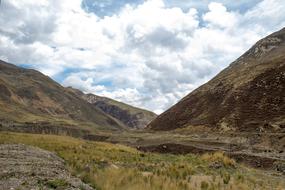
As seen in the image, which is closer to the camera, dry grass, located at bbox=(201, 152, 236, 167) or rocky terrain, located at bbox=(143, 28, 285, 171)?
dry grass, located at bbox=(201, 152, 236, 167)

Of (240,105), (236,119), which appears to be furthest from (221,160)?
(240,105)

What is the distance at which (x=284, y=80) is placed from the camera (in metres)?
91.1

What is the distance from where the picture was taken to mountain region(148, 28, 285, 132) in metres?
79.9

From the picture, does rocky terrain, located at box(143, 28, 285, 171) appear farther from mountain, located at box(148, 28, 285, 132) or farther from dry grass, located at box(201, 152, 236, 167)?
dry grass, located at box(201, 152, 236, 167)

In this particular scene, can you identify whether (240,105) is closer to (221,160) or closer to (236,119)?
(236,119)

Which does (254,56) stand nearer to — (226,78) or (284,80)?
(226,78)

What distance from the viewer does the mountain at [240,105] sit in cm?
7994

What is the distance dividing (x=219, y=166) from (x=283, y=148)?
78.3ft

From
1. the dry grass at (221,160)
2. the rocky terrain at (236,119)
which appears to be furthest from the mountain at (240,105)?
the dry grass at (221,160)

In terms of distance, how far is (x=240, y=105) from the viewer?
93750 mm

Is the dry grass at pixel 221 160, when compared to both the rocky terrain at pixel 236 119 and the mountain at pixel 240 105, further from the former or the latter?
the mountain at pixel 240 105

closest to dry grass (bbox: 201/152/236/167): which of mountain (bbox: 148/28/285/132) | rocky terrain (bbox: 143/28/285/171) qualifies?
rocky terrain (bbox: 143/28/285/171)

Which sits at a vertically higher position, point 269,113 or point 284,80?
point 284,80

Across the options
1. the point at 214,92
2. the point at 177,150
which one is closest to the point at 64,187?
the point at 177,150
